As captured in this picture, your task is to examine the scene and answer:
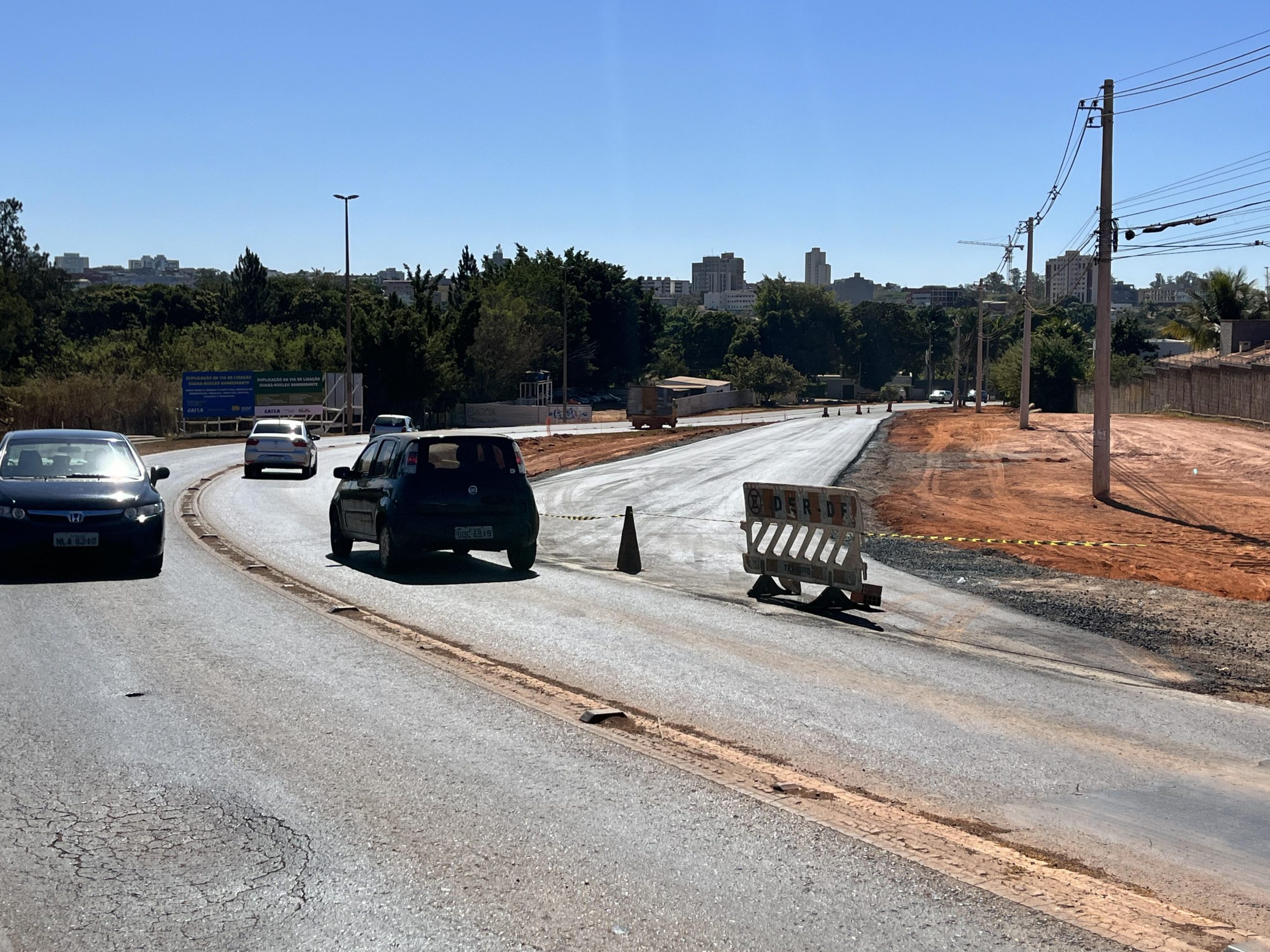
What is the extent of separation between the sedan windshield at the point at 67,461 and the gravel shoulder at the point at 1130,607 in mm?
10325

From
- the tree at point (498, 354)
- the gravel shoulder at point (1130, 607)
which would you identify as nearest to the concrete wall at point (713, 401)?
the tree at point (498, 354)

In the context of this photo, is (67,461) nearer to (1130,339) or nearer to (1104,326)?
(1104,326)

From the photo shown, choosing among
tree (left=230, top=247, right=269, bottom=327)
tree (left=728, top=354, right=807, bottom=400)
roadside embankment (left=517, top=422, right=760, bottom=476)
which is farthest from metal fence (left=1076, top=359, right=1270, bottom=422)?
tree (left=230, top=247, right=269, bottom=327)

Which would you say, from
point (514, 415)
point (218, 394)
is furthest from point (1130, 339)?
point (218, 394)

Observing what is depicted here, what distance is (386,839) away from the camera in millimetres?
5824

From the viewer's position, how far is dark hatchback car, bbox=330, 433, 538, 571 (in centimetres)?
1551

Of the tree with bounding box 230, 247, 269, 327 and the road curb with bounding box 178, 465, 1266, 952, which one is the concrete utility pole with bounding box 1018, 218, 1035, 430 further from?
the tree with bounding box 230, 247, 269, 327

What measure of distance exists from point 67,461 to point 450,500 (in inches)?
184

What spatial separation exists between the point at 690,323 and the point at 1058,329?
84642 millimetres

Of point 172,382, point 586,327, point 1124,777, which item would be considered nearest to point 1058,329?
point 586,327

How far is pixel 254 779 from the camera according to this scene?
264 inches

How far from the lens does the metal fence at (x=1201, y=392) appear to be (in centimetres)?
5169

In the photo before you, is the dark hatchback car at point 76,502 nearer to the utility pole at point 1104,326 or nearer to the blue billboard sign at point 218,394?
the utility pole at point 1104,326

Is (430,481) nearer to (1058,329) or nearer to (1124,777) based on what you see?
(1124,777)
